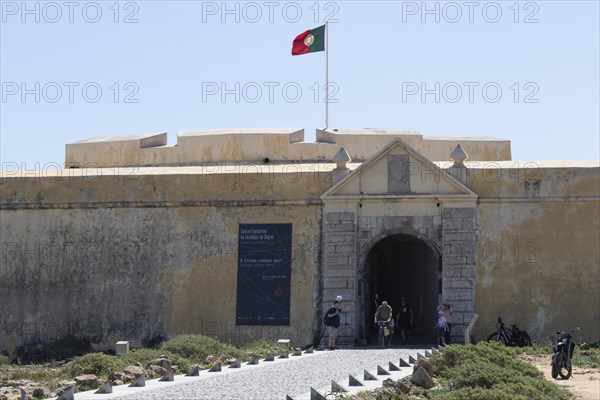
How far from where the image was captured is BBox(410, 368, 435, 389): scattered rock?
15490mm

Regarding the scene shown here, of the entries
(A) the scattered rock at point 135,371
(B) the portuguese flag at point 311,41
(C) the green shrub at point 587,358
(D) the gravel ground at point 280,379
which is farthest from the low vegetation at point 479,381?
(B) the portuguese flag at point 311,41

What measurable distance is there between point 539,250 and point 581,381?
787 cm

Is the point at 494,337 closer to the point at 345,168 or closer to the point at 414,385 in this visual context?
the point at 345,168

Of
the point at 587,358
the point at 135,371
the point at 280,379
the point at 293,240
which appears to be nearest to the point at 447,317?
the point at 587,358

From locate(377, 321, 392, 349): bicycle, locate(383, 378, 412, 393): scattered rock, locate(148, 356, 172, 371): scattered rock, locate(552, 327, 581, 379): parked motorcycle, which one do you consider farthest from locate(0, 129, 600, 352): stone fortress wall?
locate(383, 378, 412, 393): scattered rock

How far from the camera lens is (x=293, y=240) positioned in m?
27.2

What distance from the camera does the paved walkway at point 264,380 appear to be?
1305 centimetres

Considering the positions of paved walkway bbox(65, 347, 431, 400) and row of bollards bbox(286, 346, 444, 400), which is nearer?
row of bollards bbox(286, 346, 444, 400)

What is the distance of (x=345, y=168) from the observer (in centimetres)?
2716

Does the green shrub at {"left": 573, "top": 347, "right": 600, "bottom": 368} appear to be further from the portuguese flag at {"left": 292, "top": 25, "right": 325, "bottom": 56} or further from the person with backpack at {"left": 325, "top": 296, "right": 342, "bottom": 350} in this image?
the portuguese flag at {"left": 292, "top": 25, "right": 325, "bottom": 56}

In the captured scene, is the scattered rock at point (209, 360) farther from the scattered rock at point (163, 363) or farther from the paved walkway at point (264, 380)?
the scattered rock at point (163, 363)

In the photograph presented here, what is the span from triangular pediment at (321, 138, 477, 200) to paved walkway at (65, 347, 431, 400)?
19.2 feet

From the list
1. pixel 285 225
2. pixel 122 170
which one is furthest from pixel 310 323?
pixel 122 170

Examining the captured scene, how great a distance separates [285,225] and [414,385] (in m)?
12.2
